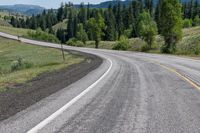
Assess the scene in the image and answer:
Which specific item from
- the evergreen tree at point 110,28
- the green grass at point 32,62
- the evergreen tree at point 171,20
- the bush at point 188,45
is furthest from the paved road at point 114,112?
the evergreen tree at point 110,28

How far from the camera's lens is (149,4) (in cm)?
16175

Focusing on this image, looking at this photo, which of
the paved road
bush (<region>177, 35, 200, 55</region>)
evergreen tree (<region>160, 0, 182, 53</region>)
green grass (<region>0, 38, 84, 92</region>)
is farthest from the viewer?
evergreen tree (<region>160, 0, 182, 53</region>)

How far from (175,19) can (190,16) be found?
9614 centimetres

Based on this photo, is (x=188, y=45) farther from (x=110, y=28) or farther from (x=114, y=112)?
(x=110, y=28)

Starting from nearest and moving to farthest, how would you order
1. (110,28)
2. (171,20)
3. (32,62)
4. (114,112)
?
(114,112)
(32,62)
(171,20)
(110,28)

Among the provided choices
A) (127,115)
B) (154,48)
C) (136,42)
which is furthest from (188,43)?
(127,115)

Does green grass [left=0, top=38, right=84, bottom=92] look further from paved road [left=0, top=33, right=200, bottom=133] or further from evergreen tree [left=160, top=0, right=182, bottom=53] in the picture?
evergreen tree [left=160, top=0, right=182, bottom=53]

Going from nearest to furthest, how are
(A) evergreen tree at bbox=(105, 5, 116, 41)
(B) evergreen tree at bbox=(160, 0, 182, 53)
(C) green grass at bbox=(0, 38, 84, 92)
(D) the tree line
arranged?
(C) green grass at bbox=(0, 38, 84, 92)
(B) evergreen tree at bbox=(160, 0, 182, 53)
(D) the tree line
(A) evergreen tree at bbox=(105, 5, 116, 41)

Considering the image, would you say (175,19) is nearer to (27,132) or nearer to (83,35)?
(27,132)

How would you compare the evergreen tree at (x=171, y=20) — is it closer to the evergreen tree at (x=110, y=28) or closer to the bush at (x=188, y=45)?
the bush at (x=188, y=45)

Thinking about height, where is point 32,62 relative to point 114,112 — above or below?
below

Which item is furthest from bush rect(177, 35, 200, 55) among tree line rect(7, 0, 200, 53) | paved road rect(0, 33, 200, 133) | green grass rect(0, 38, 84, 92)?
paved road rect(0, 33, 200, 133)

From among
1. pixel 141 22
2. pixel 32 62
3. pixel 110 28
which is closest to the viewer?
pixel 32 62

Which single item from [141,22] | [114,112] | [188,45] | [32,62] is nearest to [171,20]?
[188,45]
